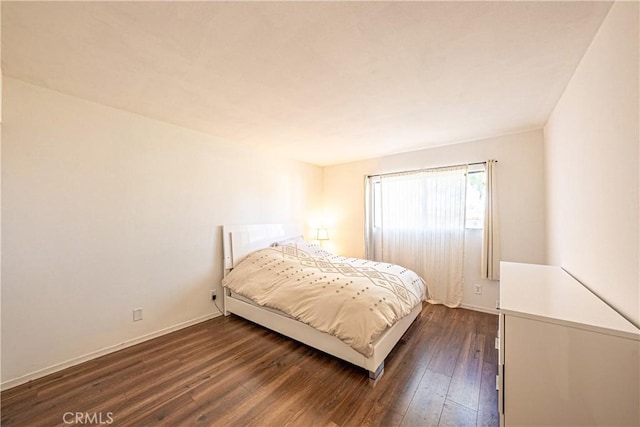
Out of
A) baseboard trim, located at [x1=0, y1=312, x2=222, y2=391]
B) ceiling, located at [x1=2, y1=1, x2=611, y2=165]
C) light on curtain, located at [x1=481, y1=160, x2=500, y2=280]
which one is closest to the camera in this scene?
ceiling, located at [x1=2, y1=1, x2=611, y2=165]

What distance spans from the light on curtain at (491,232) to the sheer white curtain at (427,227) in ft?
0.89

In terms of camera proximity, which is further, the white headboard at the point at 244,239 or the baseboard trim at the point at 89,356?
the white headboard at the point at 244,239

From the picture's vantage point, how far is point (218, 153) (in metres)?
3.27

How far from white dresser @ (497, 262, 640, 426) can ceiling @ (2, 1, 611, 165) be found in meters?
1.52

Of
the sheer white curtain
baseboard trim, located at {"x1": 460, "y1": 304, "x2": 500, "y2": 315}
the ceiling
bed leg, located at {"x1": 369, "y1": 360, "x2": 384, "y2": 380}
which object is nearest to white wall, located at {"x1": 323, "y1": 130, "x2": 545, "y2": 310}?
baseboard trim, located at {"x1": 460, "y1": 304, "x2": 500, "y2": 315}

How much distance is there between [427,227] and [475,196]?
2.53ft

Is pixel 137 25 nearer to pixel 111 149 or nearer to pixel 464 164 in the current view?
pixel 111 149

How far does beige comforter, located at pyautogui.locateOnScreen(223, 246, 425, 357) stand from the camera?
1.94 meters

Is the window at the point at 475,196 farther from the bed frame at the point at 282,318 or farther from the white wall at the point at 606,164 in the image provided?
the bed frame at the point at 282,318

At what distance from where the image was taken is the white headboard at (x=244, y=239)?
328 cm

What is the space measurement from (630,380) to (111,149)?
3771 mm

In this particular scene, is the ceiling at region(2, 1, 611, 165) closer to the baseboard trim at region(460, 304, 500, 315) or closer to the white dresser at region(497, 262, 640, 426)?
the white dresser at region(497, 262, 640, 426)
